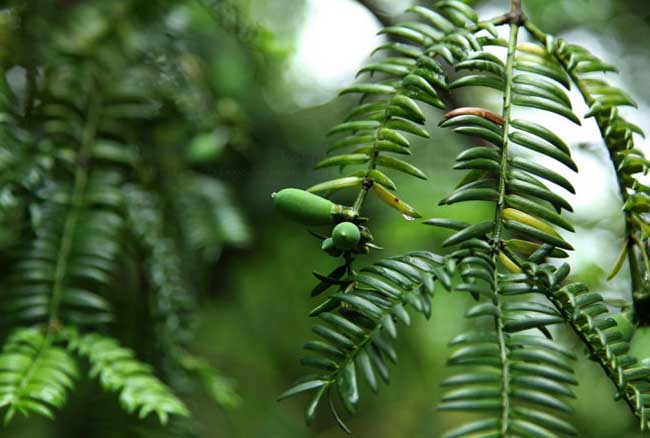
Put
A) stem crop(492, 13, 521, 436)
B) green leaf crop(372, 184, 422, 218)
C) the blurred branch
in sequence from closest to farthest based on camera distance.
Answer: stem crop(492, 13, 521, 436)
green leaf crop(372, 184, 422, 218)
the blurred branch

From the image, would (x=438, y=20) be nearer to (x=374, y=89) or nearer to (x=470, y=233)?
(x=374, y=89)

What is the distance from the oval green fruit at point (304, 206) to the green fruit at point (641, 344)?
0.24 m

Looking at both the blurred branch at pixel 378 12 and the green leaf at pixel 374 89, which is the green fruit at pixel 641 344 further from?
the blurred branch at pixel 378 12

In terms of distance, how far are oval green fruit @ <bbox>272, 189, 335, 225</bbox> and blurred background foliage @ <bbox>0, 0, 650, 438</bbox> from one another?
0.52 m

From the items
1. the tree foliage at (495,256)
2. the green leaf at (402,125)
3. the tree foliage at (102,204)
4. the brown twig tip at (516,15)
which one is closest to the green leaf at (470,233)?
the tree foliage at (495,256)

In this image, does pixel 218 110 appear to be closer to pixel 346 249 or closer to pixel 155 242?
pixel 155 242

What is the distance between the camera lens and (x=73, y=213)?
32.2 inches

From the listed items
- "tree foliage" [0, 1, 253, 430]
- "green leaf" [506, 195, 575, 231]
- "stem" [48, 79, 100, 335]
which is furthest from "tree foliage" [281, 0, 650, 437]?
"stem" [48, 79, 100, 335]

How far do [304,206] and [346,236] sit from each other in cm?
4

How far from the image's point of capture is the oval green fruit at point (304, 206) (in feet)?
1.41

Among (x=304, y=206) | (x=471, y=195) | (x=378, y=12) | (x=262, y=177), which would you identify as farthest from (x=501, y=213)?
(x=262, y=177)

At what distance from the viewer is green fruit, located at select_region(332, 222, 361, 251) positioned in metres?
0.40

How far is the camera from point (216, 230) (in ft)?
3.13

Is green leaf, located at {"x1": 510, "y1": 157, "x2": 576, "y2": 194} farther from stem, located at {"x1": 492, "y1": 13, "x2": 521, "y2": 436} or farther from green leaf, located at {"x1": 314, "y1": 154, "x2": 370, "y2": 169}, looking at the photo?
green leaf, located at {"x1": 314, "y1": 154, "x2": 370, "y2": 169}
